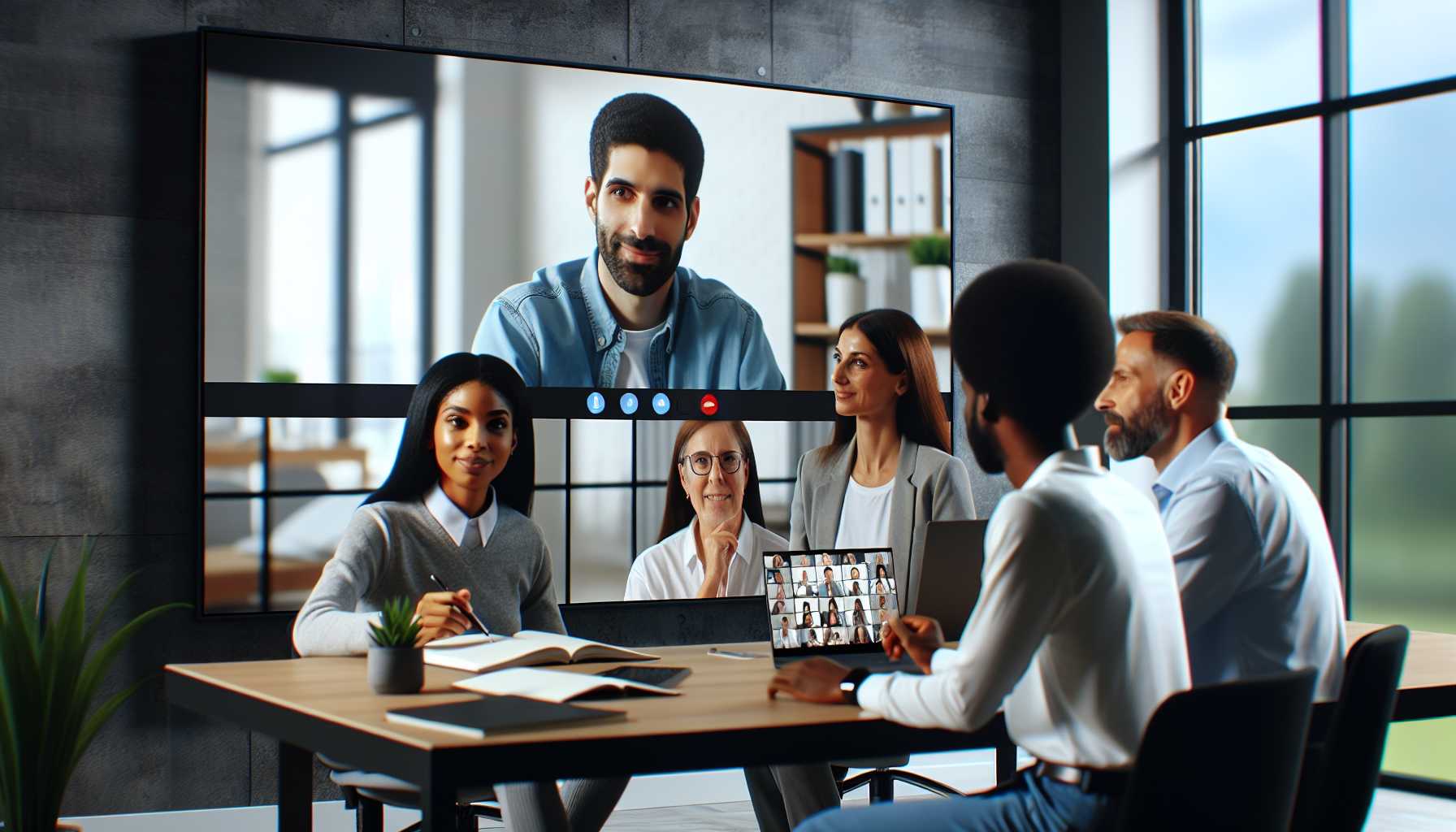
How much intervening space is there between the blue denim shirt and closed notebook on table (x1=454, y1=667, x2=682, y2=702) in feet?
8.37

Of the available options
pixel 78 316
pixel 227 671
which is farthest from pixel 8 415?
pixel 227 671

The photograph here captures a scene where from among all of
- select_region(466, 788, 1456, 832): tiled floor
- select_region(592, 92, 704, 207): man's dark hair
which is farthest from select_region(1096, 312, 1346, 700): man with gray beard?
select_region(592, 92, 704, 207): man's dark hair

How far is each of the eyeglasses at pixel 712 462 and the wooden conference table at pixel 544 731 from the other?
7.75 ft

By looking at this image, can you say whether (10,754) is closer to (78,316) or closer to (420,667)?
(78,316)

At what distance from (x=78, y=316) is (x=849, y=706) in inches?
121

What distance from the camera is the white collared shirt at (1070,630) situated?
70.7 inches

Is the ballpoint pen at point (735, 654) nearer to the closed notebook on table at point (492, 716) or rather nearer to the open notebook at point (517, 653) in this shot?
the open notebook at point (517, 653)

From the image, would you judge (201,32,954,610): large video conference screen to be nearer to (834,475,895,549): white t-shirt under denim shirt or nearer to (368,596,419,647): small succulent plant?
(834,475,895,549): white t-shirt under denim shirt

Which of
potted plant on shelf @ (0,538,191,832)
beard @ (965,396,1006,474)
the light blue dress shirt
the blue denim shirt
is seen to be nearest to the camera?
beard @ (965,396,1006,474)

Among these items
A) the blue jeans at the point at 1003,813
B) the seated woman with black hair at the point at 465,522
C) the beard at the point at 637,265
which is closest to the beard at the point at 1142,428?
the blue jeans at the point at 1003,813

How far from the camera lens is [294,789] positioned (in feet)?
8.82

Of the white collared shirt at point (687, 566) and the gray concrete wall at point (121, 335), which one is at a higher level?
the gray concrete wall at point (121, 335)

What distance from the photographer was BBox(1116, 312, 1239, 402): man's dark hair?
284 cm

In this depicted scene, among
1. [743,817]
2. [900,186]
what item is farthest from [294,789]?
[900,186]
